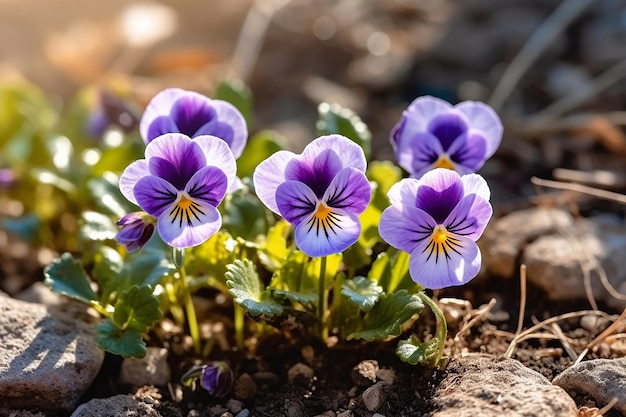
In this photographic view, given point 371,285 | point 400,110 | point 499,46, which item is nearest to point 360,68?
point 400,110

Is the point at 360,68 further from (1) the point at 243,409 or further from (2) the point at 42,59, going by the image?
(1) the point at 243,409

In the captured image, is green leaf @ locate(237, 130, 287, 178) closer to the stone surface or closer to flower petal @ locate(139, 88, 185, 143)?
flower petal @ locate(139, 88, 185, 143)

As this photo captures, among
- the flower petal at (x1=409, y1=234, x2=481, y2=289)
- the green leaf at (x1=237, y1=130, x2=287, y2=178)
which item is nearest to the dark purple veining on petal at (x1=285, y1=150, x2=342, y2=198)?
the flower petal at (x1=409, y1=234, x2=481, y2=289)

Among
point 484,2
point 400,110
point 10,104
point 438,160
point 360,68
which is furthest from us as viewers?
point 484,2

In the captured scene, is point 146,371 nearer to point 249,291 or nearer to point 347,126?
point 249,291

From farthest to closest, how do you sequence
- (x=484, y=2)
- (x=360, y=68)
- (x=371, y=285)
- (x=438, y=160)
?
(x=484, y=2), (x=360, y=68), (x=438, y=160), (x=371, y=285)
